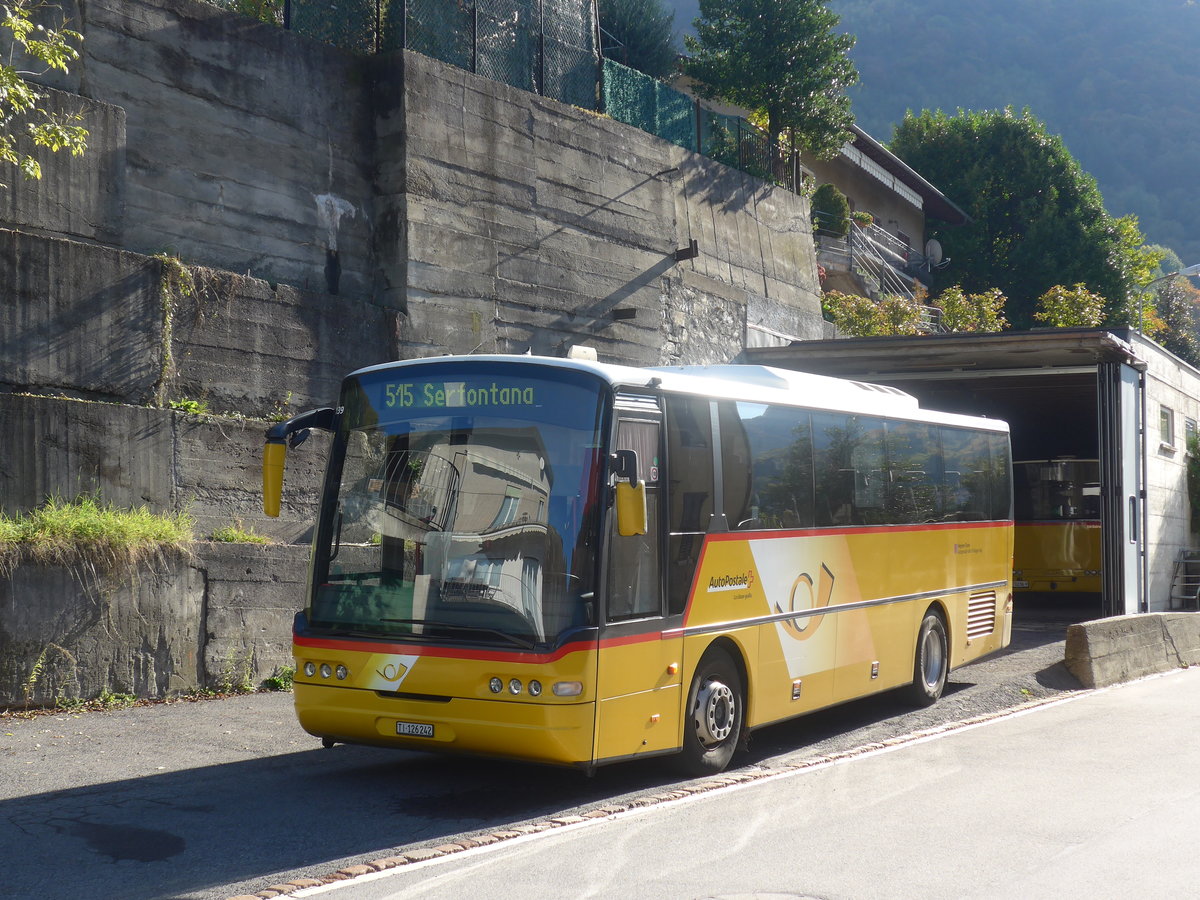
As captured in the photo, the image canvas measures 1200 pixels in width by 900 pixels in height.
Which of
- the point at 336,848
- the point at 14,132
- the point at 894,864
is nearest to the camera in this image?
the point at 894,864

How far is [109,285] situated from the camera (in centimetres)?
1347

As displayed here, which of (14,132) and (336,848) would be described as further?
(14,132)

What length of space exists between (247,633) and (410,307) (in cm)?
549

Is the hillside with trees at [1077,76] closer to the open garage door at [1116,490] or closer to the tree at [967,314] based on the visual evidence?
the tree at [967,314]

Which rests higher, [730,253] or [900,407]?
[730,253]

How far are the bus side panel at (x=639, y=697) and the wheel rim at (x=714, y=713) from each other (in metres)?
0.35

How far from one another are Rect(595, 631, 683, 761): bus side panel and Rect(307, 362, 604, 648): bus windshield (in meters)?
0.45

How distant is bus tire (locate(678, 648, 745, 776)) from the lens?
9.30 m

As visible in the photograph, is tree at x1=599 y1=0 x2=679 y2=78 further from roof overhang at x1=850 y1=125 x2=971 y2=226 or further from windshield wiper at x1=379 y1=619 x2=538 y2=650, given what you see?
windshield wiper at x1=379 y1=619 x2=538 y2=650

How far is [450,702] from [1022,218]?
5200cm

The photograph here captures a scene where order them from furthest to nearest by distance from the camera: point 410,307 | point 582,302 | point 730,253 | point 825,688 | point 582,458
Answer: point 730,253 → point 582,302 → point 410,307 → point 825,688 → point 582,458

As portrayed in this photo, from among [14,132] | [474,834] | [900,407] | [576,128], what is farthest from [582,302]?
[474,834]

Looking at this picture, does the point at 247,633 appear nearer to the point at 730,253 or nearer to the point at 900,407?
the point at 900,407

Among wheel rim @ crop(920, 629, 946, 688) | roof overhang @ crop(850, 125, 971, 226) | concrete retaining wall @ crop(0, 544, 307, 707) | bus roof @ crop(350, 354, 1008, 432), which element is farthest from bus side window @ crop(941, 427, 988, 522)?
roof overhang @ crop(850, 125, 971, 226)
